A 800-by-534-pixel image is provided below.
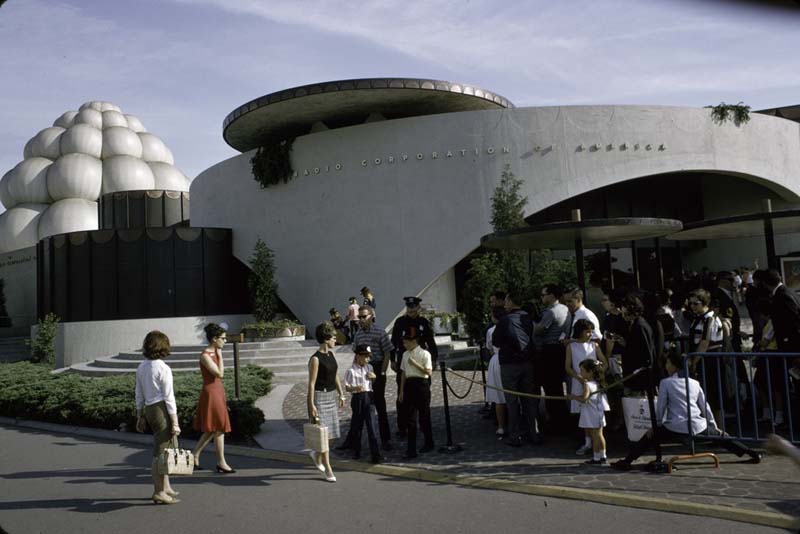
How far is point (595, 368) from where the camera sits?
6.77 meters

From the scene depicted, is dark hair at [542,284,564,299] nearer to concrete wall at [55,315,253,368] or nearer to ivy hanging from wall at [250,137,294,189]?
ivy hanging from wall at [250,137,294,189]

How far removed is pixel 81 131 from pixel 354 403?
39.5 meters

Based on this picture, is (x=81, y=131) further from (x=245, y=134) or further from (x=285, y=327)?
(x=285, y=327)

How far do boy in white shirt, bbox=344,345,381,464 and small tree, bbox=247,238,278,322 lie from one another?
1421 cm

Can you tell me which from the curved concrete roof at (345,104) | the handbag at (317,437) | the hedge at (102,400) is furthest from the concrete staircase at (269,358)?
the handbag at (317,437)

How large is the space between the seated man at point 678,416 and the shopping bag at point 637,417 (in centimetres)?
6

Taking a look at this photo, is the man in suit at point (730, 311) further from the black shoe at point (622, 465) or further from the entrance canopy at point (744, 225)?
the black shoe at point (622, 465)

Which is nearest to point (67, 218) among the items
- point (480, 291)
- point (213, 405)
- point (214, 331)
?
point (480, 291)

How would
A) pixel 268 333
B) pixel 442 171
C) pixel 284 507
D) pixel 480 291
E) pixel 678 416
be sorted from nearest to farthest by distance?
1. pixel 284 507
2. pixel 678 416
3. pixel 480 291
4. pixel 268 333
5. pixel 442 171

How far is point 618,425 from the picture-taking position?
25.1 feet

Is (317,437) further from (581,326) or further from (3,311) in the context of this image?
(3,311)

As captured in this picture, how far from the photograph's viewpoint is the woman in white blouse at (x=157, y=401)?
5.96m

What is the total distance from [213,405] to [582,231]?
20.5 feet

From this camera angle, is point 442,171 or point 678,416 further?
point 442,171
